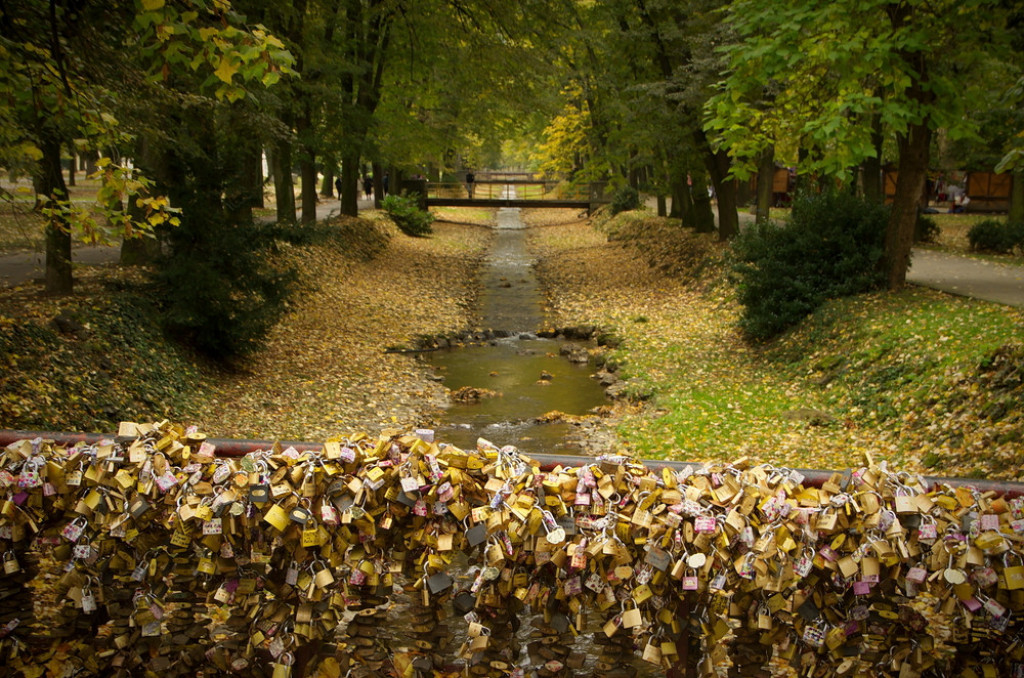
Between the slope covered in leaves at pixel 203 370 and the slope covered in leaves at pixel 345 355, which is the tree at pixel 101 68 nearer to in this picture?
the slope covered in leaves at pixel 203 370

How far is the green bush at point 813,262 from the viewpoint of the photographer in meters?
14.2

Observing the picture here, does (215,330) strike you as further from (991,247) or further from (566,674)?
(991,247)

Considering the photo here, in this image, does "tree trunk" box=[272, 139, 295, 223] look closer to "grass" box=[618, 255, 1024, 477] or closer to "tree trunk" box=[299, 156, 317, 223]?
"tree trunk" box=[299, 156, 317, 223]

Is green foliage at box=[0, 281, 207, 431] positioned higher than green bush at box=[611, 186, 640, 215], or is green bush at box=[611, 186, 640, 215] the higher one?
green bush at box=[611, 186, 640, 215]

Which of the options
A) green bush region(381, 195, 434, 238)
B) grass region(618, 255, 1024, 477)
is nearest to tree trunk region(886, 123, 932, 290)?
grass region(618, 255, 1024, 477)

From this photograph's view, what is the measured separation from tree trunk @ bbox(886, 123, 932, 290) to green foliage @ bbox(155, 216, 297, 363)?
10184 millimetres

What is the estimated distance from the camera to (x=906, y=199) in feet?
44.2

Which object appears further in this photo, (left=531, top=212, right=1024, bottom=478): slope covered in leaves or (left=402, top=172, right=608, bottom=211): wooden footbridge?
(left=402, top=172, right=608, bottom=211): wooden footbridge

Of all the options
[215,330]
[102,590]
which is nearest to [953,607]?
[102,590]

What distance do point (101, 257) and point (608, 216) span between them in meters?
26.4

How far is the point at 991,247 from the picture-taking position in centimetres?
2158

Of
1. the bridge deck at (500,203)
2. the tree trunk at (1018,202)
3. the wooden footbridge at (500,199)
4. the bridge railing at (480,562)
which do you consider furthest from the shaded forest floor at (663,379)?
the bridge deck at (500,203)

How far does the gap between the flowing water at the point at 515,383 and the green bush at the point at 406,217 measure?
1092cm

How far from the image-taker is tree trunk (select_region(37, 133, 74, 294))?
10.3 meters
